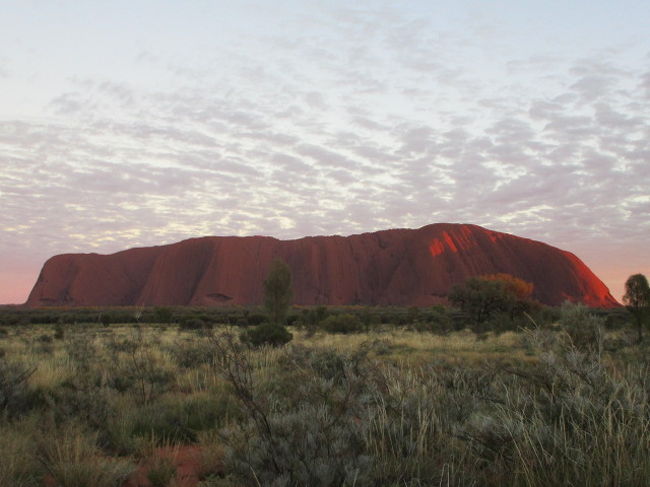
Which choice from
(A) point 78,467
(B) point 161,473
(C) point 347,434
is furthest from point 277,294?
(C) point 347,434

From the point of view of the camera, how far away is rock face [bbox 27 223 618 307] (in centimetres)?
8188

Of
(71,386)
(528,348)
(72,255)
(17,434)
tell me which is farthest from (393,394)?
(72,255)

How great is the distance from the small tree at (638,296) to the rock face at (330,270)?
58985 mm

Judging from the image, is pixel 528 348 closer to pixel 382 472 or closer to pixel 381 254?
pixel 382 472

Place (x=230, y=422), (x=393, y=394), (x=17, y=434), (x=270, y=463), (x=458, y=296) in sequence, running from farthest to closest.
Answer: (x=458, y=296) < (x=230, y=422) < (x=393, y=394) < (x=17, y=434) < (x=270, y=463)

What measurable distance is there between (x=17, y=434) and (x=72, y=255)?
4278 inches

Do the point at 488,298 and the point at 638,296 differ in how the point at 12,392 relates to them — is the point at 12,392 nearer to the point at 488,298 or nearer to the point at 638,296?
the point at 638,296

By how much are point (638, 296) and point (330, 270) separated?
2791 inches

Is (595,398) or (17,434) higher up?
(595,398)

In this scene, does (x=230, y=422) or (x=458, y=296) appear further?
(x=458, y=296)

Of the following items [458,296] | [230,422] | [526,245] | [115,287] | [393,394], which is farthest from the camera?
[115,287]

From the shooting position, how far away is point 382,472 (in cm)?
324

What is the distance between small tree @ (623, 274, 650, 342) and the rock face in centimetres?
5898

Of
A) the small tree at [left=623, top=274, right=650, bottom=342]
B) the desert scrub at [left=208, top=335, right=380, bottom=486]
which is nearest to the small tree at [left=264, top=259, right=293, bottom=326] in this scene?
the small tree at [left=623, top=274, right=650, bottom=342]
